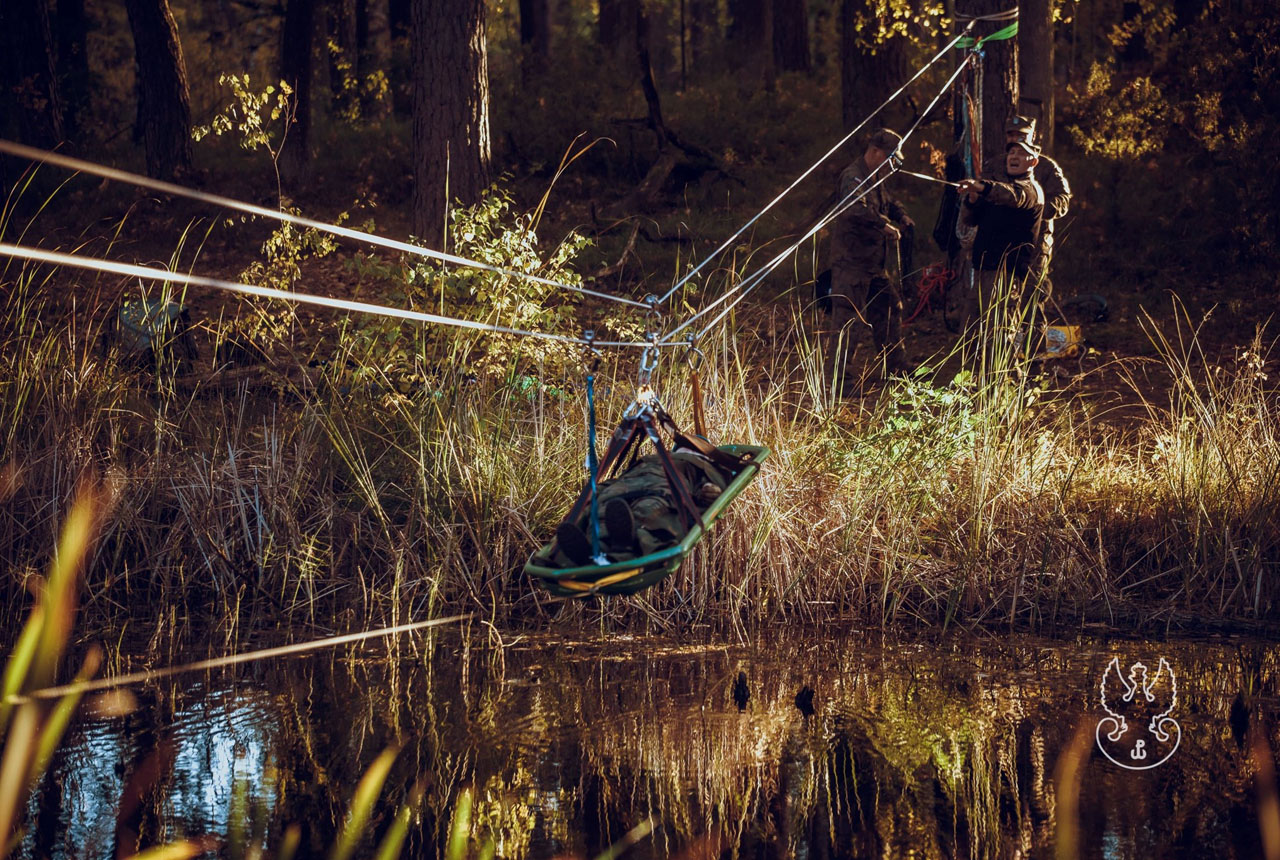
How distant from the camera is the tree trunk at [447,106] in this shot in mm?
11156

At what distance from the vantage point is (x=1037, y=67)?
11789mm

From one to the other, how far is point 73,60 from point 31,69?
2782mm

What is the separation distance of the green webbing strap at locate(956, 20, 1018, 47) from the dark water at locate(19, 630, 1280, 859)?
5424 mm

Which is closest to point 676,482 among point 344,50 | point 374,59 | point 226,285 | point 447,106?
point 226,285

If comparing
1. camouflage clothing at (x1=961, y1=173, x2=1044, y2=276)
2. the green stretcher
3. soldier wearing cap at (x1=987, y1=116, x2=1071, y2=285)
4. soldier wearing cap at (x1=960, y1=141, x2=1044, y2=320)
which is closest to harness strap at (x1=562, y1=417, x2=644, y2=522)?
the green stretcher

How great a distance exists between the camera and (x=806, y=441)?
729cm

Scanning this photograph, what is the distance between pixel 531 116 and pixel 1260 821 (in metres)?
14.2

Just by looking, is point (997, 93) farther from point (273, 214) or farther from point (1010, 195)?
point (273, 214)

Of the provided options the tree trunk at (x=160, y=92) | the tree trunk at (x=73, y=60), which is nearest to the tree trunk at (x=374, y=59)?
the tree trunk at (x=160, y=92)

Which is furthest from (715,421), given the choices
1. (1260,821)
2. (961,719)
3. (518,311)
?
(1260,821)

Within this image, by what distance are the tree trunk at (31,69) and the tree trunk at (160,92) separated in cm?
196

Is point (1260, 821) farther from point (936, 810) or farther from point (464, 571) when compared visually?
point (464, 571)

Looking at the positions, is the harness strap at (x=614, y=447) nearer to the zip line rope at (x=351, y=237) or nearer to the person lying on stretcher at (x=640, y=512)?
the person lying on stretcher at (x=640, y=512)

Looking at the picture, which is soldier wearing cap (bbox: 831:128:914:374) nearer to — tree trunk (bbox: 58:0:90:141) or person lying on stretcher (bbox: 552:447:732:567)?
person lying on stretcher (bbox: 552:447:732:567)
